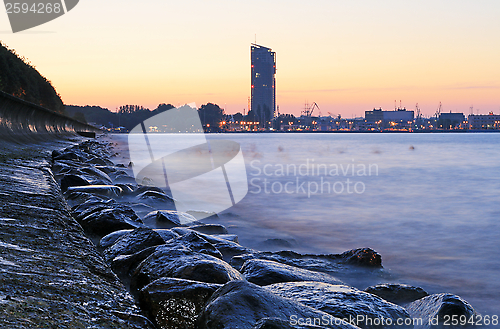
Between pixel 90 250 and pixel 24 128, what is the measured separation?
321 inches

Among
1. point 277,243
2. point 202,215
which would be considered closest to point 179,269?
point 277,243

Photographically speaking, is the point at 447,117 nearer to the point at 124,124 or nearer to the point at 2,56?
the point at 124,124

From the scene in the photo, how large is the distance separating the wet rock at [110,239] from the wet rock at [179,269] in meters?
0.70

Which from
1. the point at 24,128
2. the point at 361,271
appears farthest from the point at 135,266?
the point at 24,128

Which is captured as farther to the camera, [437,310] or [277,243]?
[277,243]

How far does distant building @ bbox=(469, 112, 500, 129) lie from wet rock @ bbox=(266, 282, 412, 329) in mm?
208616

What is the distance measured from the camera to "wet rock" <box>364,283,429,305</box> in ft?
8.82

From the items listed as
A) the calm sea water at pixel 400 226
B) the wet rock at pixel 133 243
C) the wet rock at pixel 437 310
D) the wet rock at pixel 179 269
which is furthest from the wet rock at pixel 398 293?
the wet rock at pixel 133 243

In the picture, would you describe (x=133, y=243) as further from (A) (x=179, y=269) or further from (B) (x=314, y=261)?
(B) (x=314, y=261)

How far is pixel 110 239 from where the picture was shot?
2.88m

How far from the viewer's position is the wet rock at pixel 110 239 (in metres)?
2.83

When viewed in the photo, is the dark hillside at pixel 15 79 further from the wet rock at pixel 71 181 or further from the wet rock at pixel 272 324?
the wet rock at pixel 272 324

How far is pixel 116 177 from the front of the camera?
829cm

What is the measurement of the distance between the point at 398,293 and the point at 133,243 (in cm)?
186
